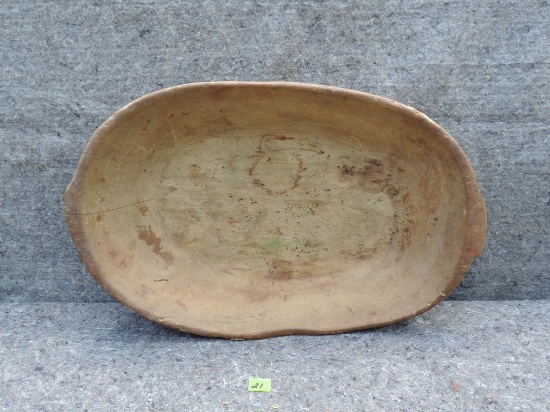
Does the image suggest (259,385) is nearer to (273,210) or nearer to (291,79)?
(273,210)

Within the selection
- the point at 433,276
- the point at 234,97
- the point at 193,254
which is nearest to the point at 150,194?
the point at 193,254

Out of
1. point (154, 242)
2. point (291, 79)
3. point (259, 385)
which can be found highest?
point (291, 79)

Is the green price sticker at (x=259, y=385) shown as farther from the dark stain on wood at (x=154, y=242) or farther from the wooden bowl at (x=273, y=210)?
the dark stain on wood at (x=154, y=242)

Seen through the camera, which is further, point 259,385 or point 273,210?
point 273,210

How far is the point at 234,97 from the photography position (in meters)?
1.31

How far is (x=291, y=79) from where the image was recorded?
146 centimetres

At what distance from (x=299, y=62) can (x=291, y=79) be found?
2.1 inches

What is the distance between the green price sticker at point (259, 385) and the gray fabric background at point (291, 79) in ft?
0.11

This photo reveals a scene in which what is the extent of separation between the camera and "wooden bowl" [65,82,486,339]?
130 centimetres

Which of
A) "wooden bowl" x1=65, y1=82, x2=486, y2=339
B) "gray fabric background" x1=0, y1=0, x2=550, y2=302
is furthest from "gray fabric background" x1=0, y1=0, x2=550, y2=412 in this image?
"wooden bowl" x1=65, y1=82, x2=486, y2=339

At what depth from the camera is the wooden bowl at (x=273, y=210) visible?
130 centimetres

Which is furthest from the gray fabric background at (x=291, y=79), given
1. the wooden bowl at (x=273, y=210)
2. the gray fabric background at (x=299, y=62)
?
the wooden bowl at (x=273, y=210)

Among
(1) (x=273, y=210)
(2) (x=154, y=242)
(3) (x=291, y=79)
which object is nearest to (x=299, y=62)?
(3) (x=291, y=79)

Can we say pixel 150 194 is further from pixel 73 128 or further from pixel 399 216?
pixel 399 216
